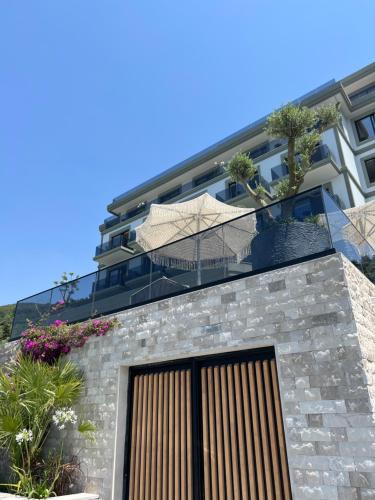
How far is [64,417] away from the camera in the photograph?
600 cm

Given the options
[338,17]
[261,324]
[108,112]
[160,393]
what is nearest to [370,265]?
[261,324]

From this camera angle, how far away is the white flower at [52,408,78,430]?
5992mm

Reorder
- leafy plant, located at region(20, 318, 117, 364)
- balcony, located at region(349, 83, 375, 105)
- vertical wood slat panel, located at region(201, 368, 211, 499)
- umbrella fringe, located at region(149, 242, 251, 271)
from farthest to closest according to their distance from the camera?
1. balcony, located at region(349, 83, 375, 105)
2. leafy plant, located at region(20, 318, 117, 364)
3. umbrella fringe, located at region(149, 242, 251, 271)
4. vertical wood slat panel, located at region(201, 368, 211, 499)

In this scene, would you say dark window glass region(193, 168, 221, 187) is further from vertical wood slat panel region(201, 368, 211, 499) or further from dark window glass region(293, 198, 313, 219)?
vertical wood slat panel region(201, 368, 211, 499)

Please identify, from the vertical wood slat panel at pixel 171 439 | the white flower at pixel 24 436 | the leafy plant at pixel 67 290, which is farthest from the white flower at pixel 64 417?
the leafy plant at pixel 67 290

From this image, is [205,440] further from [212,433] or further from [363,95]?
[363,95]

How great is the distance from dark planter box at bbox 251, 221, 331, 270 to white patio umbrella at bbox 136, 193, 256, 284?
0.30 meters

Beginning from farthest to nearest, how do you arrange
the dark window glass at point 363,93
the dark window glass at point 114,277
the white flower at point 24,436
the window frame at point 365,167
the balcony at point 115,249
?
the balcony at point 115,249 < the dark window glass at point 363,93 < the window frame at point 365,167 < the dark window glass at point 114,277 < the white flower at point 24,436

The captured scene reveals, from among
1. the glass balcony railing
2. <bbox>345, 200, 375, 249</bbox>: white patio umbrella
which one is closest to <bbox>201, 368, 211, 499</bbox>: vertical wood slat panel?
<bbox>345, 200, 375, 249</bbox>: white patio umbrella

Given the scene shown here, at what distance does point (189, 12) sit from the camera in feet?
29.6

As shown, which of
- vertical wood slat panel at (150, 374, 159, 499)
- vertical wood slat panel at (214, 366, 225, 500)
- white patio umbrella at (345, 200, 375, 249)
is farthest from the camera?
white patio umbrella at (345, 200, 375, 249)

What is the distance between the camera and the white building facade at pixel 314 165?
1662 cm

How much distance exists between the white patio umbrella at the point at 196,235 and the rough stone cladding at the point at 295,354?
76 centimetres

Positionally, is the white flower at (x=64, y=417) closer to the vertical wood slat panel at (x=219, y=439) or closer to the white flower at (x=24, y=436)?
the white flower at (x=24, y=436)
